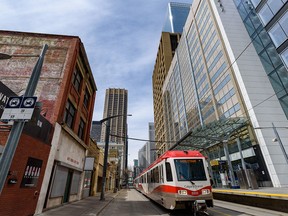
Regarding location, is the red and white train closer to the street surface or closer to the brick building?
the street surface

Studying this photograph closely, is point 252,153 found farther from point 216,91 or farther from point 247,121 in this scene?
point 216,91

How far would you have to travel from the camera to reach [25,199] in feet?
27.9

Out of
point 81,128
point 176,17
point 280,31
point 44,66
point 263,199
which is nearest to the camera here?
point 263,199

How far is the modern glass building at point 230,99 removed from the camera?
22109mm

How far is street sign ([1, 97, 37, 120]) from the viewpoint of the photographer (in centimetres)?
466

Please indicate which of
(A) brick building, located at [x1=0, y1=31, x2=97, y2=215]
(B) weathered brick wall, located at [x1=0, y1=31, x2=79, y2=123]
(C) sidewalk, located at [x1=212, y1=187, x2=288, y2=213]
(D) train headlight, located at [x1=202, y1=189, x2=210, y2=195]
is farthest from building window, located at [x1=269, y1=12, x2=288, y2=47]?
(B) weathered brick wall, located at [x1=0, y1=31, x2=79, y2=123]

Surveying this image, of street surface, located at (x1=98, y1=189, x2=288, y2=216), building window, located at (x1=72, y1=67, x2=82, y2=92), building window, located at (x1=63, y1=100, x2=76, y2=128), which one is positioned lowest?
street surface, located at (x1=98, y1=189, x2=288, y2=216)

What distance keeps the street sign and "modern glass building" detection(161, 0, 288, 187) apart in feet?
42.4

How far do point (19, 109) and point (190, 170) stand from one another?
804 cm

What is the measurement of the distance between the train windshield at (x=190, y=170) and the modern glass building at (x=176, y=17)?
93.5 meters

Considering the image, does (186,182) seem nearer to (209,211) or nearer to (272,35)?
(209,211)

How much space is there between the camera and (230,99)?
27.3 m

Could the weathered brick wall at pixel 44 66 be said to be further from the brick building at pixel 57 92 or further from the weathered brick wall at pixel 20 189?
the weathered brick wall at pixel 20 189

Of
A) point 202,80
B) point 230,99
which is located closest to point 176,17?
point 202,80
